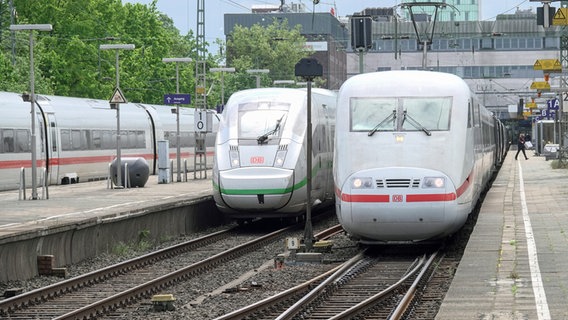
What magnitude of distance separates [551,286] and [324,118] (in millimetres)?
15686

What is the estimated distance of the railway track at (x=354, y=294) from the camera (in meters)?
13.3

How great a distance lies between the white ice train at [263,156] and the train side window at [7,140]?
11992mm

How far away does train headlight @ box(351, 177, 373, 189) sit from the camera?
18078 millimetres

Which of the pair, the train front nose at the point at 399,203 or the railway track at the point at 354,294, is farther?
the train front nose at the point at 399,203

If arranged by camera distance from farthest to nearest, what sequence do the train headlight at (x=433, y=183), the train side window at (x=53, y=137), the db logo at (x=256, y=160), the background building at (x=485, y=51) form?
the background building at (x=485, y=51) → the train side window at (x=53, y=137) → the db logo at (x=256, y=160) → the train headlight at (x=433, y=183)

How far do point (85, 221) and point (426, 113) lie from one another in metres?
6.09

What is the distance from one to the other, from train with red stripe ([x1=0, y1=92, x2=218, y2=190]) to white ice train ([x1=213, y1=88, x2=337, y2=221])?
8.71 metres

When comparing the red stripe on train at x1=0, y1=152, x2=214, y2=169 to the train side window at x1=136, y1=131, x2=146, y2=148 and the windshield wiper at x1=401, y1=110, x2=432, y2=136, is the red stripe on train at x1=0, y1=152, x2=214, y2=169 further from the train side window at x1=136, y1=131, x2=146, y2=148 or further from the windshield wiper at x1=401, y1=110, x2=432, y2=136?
the windshield wiper at x1=401, y1=110, x2=432, y2=136

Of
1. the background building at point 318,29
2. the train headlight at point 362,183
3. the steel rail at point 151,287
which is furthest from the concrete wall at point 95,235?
the background building at point 318,29

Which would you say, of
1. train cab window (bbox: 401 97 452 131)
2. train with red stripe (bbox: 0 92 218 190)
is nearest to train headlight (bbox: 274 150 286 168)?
train cab window (bbox: 401 97 452 131)

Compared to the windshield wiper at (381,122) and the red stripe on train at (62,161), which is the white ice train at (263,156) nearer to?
the windshield wiper at (381,122)

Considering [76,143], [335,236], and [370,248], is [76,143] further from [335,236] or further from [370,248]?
[370,248]

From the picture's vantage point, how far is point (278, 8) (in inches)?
5591

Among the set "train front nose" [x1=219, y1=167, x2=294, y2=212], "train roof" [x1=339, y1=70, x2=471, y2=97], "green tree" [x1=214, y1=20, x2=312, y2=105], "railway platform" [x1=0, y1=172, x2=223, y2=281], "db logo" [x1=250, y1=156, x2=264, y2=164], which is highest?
"green tree" [x1=214, y1=20, x2=312, y2=105]
